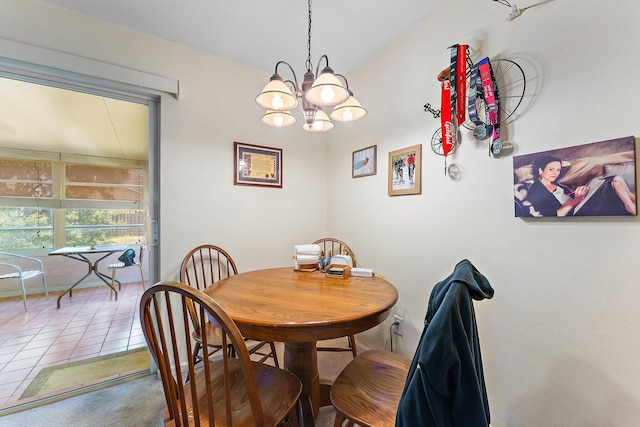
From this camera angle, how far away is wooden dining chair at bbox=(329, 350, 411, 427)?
911 millimetres

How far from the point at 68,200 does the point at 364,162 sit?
10.7 feet

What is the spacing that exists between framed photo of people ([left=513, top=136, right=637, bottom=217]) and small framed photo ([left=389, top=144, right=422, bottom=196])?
615 millimetres

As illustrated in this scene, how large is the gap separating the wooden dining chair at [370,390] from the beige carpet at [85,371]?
1766 millimetres

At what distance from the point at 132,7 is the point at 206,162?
3.51ft

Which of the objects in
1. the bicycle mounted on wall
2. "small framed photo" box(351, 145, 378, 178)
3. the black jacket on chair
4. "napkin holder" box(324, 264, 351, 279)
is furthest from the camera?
"small framed photo" box(351, 145, 378, 178)

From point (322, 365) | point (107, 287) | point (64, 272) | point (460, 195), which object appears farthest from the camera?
point (107, 287)

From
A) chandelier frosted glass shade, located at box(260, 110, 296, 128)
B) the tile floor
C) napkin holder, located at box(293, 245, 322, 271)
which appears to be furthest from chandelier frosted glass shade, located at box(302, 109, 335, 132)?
the tile floor

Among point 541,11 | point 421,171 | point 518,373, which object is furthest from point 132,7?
point 518,373

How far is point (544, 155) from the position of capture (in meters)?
1.17

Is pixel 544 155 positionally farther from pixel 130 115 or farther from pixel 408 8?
pixel 130 115

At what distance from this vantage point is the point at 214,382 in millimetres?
1066

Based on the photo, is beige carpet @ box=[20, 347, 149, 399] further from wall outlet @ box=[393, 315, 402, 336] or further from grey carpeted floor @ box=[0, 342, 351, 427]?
wall outlet @ box=[393, 315, 402, 336]

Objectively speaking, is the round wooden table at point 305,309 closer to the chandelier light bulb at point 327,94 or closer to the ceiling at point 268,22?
the chandelier light bulb at point 327,94

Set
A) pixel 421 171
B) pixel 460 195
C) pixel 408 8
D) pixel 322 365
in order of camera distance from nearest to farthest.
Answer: pixel 460 195
pixel 408 8
pixel 421 171
pixel 322 365
